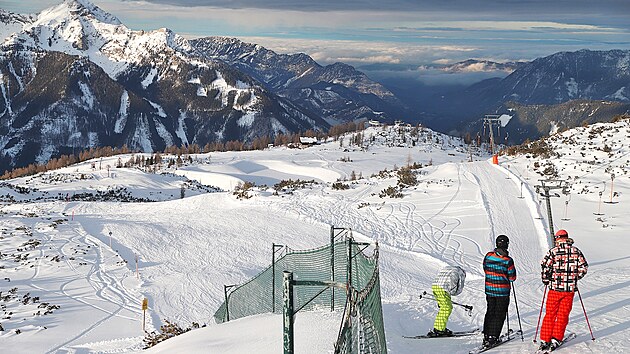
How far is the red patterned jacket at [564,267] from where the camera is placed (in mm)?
9031

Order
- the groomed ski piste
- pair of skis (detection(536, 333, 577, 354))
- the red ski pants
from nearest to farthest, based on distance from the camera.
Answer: pair of skis (detection(536, 333, 577, 354)) < the red ski pants < the groomed ski piste

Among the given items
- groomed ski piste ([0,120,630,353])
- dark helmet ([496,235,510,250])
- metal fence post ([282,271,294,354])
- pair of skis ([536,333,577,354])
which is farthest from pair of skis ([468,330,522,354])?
metal fence post ([282,271,294,354])

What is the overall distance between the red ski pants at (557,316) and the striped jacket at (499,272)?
0.72 m

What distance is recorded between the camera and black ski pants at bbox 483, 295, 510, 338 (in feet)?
31.2

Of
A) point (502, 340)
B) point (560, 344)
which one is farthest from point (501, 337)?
point (560, 344)

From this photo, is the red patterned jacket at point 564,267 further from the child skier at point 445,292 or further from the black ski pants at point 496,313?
the child skier at point 445,292

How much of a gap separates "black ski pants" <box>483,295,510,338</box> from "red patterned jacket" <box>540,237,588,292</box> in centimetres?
81

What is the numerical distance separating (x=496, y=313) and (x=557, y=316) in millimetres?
964

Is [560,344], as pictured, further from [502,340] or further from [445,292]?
[445,292]

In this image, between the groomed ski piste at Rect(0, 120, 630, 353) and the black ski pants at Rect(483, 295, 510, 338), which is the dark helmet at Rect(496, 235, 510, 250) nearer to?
the black ski pants at Rect(483, 295, 510, 338)

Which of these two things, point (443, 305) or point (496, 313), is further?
point (443, 305)

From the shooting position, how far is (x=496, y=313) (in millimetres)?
9516

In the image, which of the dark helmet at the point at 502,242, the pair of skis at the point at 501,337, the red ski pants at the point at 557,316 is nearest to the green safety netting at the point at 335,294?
the pair of skis at the point at 501,337

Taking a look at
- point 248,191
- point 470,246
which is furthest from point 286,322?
point 248,191
